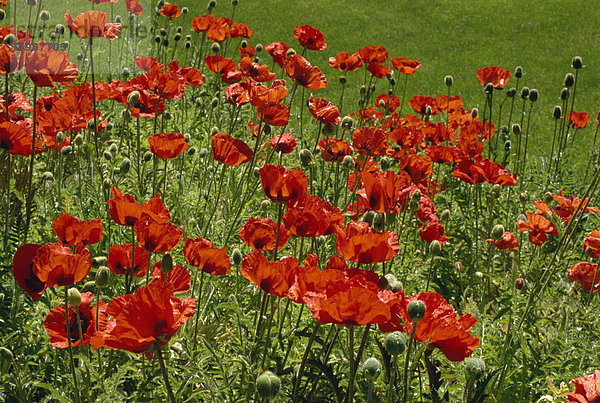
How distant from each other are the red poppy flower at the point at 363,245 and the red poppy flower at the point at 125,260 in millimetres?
551

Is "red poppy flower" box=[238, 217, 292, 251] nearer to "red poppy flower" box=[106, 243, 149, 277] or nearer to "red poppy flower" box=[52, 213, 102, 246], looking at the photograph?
"red poppy flower" box=[106, 243, 149, 277]

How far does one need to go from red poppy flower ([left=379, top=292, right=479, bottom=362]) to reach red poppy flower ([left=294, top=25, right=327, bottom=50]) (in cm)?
236

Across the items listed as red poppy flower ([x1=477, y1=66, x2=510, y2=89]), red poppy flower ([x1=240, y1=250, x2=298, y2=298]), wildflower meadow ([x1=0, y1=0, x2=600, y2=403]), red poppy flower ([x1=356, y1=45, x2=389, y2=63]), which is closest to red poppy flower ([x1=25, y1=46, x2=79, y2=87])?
wildflower meadow ([x1=0, y1=0, x2=600, y2=403])

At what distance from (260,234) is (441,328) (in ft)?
2.15

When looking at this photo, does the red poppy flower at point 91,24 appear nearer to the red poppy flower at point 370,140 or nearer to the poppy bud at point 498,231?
the red poppy flower at point 370,140

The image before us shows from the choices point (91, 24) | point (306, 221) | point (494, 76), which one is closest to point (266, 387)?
point (306, 221)

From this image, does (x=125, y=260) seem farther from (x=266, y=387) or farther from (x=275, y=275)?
(x=266, y=387)

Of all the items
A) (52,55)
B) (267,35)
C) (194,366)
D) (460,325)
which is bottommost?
(267,35)

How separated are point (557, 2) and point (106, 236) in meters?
13.6

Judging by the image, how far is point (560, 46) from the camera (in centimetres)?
1112

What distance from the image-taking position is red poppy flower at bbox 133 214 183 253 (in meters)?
1.43

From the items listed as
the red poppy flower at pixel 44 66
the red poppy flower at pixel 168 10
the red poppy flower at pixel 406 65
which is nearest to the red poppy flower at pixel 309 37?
the red poppy flower at pixel 406 65

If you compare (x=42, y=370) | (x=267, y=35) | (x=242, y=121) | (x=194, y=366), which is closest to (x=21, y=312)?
(x=42, y=370)

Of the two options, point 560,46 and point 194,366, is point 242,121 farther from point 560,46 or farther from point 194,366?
point 560,46
